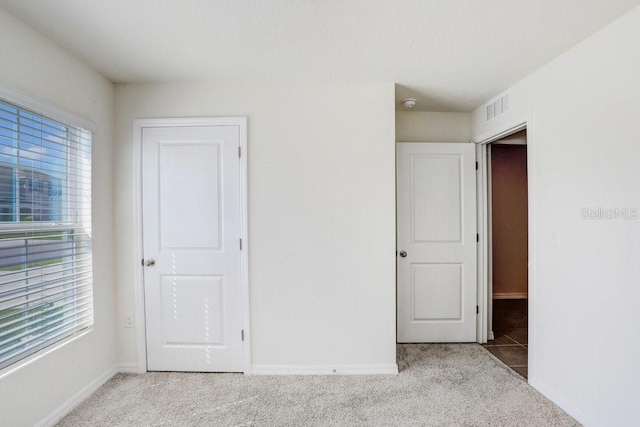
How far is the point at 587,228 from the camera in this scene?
6.05 ft

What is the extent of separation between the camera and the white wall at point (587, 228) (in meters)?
1.62

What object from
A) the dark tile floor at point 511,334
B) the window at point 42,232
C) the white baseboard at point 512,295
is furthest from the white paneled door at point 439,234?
the window at point 42,232

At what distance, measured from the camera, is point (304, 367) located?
2465mm

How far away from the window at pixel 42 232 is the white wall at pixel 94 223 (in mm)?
95

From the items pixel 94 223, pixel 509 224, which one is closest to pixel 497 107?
pixel 509 224

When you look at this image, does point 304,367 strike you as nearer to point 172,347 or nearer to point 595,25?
point 172,347

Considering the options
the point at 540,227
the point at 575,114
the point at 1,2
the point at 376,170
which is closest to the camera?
the point at 1,2

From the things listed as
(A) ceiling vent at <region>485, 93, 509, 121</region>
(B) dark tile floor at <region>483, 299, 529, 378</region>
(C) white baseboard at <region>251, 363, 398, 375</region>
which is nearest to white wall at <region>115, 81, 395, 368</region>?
(C) white baseboard at <region>251, 363, 398, 375</region>

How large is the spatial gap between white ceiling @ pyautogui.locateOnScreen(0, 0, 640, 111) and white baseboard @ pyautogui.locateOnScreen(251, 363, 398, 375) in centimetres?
232

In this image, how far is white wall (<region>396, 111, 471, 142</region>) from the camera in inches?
125

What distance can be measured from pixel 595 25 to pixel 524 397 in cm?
240

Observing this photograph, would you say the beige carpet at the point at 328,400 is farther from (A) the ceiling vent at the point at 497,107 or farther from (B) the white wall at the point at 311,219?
(A) the ceiling vent at the point at 497,107

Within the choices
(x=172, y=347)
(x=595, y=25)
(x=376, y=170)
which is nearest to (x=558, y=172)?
(x=595, y=25)

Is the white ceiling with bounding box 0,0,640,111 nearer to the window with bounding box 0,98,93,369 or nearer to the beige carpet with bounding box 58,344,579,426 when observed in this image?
the window with bounding box 0,98,93,369
